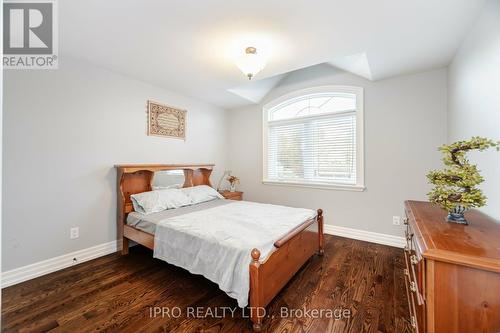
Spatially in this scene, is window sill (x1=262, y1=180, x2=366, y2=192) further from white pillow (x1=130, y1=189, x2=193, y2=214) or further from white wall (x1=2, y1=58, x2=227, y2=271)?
white wall (x1=2, y1=58, x2=227, y2=271)

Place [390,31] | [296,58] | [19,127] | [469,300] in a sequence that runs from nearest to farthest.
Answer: [469,300] < [390,31] < [19,127] < [296,58]

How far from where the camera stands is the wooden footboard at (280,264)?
5.31ft

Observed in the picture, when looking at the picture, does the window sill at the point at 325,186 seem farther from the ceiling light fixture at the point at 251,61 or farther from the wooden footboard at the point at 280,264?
the ceiling light fixture at the point at 251,61

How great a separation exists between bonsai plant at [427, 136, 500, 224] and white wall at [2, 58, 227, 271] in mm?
3426

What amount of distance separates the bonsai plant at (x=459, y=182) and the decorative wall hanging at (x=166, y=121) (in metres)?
3.41

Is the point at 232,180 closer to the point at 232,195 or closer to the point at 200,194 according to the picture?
the point at 232,195

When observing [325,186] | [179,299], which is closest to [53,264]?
[179,299]

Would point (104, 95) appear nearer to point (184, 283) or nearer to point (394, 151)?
point (184, 283)

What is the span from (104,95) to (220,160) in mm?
2355

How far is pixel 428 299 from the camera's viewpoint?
1014 millimetres

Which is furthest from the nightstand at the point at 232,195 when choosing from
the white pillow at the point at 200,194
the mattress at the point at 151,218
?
the mattress at the point at 151,218

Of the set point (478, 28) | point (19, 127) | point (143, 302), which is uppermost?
point (478, 28)

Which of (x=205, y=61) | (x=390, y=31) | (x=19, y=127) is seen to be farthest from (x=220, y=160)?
(x=390, y=31)

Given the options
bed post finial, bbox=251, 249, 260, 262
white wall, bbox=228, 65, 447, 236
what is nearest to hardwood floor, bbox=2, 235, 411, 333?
bed post finial, bbox=251, 249, 260, 262
